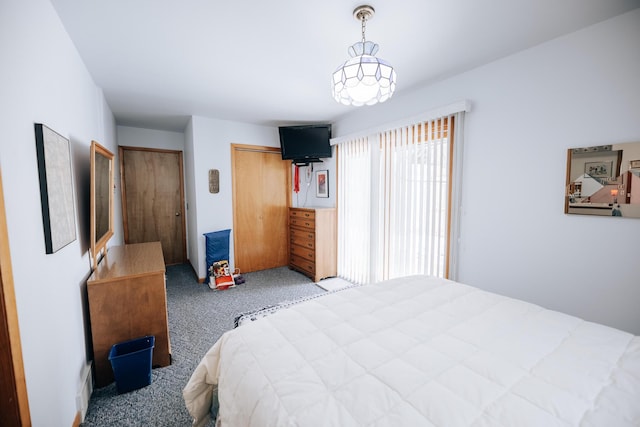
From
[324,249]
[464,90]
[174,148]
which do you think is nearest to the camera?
[464,90]

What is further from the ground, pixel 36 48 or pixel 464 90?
pixel 464 90

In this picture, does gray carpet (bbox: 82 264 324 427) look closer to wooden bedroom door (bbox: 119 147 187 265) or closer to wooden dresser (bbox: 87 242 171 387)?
wooden dresser (bbox: 87 242 171 387)

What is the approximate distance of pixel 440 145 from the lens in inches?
104

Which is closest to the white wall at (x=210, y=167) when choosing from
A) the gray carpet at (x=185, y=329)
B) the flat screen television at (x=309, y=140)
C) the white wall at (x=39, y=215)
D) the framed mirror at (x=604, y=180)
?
the gray carpet at (x=185, y=329)

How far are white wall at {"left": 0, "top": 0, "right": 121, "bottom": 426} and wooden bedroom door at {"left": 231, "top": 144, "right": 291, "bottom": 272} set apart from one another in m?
2.46

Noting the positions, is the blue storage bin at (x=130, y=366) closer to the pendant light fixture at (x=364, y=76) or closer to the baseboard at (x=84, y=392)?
the baseboard at (x=84, y=392)

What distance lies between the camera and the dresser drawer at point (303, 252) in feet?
13.2

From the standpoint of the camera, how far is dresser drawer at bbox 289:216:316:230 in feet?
13.1

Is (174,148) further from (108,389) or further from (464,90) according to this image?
(464,90)

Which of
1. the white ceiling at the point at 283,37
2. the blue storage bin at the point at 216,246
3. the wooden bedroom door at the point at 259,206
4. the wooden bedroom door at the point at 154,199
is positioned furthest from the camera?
the wooden bedroom door at the point at 154,199

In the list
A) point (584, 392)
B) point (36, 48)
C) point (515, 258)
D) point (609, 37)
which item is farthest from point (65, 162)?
point (609, 37)

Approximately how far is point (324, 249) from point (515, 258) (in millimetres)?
2443

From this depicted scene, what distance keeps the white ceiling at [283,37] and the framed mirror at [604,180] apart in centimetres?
89

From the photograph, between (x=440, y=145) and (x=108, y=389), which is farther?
(x=440, y=145)
